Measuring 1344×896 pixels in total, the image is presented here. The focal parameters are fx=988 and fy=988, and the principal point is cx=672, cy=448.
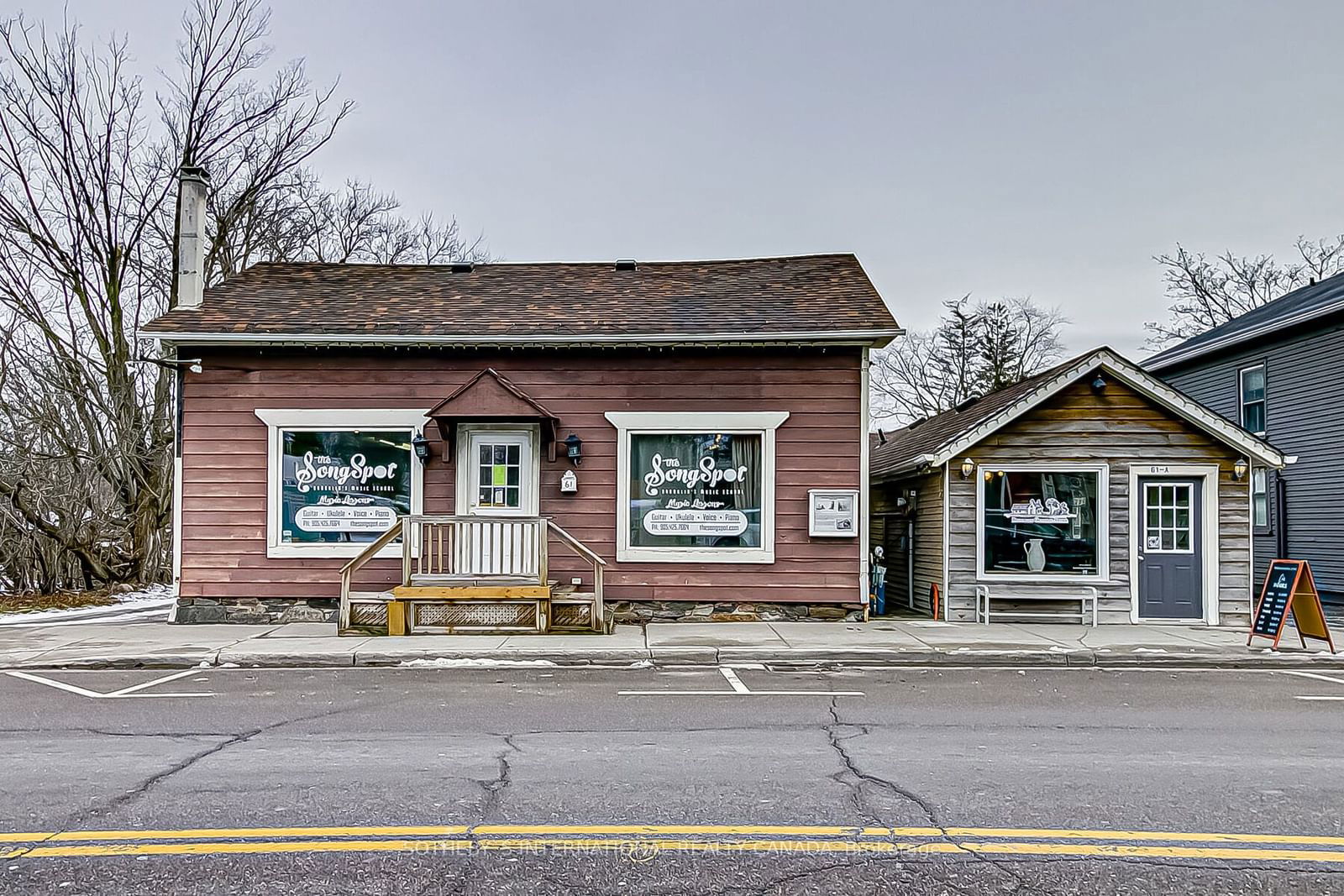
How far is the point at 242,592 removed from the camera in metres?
13.7

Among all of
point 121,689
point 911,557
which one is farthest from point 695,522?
point 121,689

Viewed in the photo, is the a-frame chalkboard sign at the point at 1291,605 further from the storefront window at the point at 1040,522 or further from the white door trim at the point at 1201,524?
the storefront window at the point at 1040,522

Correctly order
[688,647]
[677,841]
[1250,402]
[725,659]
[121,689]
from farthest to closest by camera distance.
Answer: [1250,402] → [688,647] → [725,659] → [121,689] → [677,841]

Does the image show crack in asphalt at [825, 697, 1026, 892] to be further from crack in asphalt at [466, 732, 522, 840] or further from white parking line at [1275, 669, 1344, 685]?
white parking line at [1275, 669, 1344, 685]

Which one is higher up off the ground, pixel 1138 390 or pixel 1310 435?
pixel 1138 390

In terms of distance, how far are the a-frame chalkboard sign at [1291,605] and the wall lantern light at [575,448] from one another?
862 centimetres

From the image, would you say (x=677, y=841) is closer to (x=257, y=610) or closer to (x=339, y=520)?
(x=339, y=520)

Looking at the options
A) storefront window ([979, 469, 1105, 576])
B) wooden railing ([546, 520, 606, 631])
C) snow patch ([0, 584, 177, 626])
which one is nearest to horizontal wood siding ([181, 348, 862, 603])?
wooden railing ([546, 520, 606, 631])

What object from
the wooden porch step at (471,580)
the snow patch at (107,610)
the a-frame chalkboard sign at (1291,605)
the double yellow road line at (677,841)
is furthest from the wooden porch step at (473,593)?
the a-frame chalkboard sign at (1291,605)

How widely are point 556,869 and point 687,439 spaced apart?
9916 mm

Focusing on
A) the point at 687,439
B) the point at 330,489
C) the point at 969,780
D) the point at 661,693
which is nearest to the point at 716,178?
the point at 687,439

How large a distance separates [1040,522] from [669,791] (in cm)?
1006

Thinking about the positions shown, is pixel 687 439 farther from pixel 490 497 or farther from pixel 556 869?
pixel 556 869

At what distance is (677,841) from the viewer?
14.5ft
